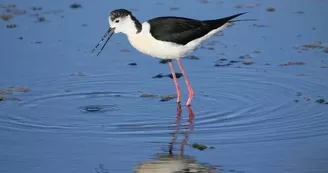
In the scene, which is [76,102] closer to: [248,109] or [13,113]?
[13,113]

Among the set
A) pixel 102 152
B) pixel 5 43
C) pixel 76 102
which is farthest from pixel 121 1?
pixel 102 152

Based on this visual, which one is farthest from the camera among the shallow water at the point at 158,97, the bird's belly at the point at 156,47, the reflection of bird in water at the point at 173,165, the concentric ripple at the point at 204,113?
the bird's belly at the point at 156,47

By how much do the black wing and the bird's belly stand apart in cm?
5

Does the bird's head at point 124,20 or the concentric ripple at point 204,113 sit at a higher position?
the bird's head at point 124,20

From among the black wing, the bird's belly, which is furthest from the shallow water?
the black wing

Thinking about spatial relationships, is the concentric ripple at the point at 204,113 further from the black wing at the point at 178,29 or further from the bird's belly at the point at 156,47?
the black wing at the point at 178,29

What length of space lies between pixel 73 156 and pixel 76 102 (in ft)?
5.78

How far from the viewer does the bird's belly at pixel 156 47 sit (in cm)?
791

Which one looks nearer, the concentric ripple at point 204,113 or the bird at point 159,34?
the concentric ripple at point 204,113

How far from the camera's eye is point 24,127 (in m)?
7.07

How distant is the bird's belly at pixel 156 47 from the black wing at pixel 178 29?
49 millimetres

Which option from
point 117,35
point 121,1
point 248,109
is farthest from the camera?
point 121,1

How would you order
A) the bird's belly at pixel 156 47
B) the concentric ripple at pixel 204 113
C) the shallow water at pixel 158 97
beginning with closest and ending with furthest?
the shallow water at pixel 158 97 → the concentric ripple at pixel 204 113 → the bird's belly at pixel 156 47

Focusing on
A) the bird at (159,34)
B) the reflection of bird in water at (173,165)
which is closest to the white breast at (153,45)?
the bird at (159,34)
